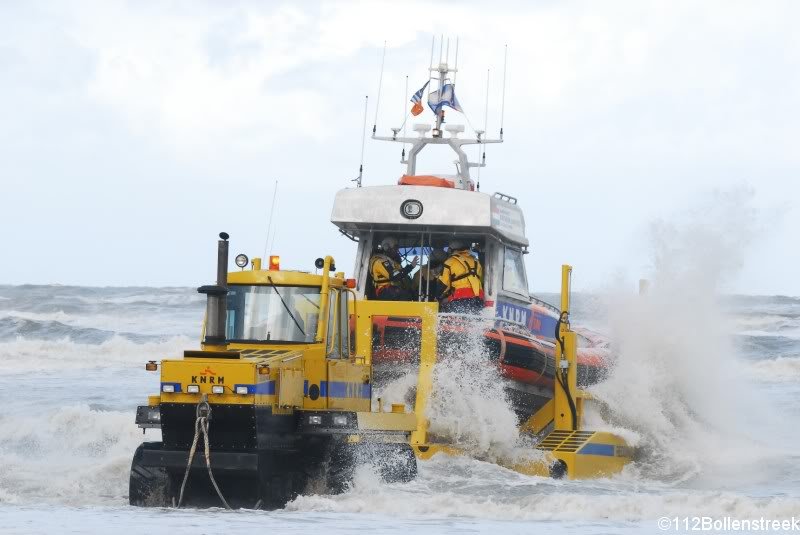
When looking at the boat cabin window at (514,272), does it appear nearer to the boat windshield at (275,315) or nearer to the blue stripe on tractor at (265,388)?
the boat windshield at (275,315)

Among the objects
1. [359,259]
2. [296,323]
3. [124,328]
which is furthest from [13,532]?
[124,328]

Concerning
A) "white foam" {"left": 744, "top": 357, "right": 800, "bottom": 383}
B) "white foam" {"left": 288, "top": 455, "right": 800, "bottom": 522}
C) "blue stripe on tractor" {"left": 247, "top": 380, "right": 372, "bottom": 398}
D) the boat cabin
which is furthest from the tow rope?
"white foam" {"left": 744, "top": 357, "right": 800, "bottom": 383}

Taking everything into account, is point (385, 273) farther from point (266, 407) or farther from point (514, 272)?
point (266, 407)

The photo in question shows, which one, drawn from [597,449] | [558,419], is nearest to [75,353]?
[558,419]

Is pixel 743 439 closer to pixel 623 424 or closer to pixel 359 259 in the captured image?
pixel 623 424

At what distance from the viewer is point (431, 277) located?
16422mm

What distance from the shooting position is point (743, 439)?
60.0 ft

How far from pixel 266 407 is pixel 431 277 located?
234 inches

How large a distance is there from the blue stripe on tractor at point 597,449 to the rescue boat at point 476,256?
32.4 inches

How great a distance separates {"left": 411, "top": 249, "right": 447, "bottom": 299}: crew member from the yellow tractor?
156 inches

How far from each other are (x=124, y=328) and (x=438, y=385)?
82.8 feet

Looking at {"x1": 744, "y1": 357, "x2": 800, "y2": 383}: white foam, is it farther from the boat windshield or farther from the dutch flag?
the boat windshield

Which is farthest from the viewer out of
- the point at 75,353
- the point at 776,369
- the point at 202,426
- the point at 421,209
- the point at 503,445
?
the point at 75,353

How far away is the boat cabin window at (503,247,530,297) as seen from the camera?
16.8 m
